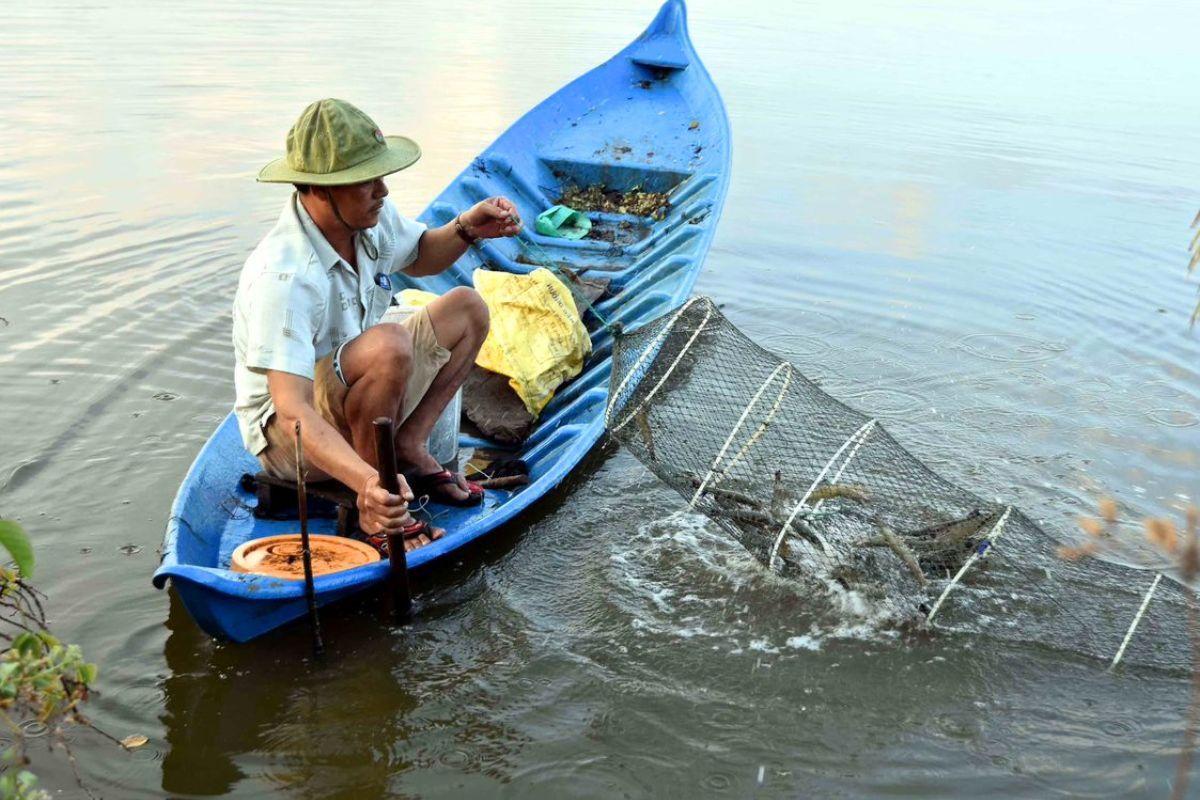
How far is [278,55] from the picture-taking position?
1420 cm

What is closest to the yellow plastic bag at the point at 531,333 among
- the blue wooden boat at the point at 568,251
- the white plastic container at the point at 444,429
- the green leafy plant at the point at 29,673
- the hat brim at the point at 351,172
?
the blue wooden boat at the point at 568,251

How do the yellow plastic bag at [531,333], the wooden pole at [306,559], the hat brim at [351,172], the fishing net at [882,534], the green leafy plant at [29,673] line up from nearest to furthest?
1. the green leafy plant at [29,673]
2. the wooden pole at [306,559]
3. the hat brim at [351,172]
4. the fishing net at [882,534]
5. the yellow plastic bag at [531,333]

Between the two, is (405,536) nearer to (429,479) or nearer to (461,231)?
(429,479)

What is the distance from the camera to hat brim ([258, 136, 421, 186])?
3.55 metres

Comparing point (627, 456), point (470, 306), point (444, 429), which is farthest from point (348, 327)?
point (627, 456)

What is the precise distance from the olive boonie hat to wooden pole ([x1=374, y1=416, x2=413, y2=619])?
80cm

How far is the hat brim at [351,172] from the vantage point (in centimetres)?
355

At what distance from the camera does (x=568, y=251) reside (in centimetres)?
679

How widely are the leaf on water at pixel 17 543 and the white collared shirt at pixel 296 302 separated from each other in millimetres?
1522

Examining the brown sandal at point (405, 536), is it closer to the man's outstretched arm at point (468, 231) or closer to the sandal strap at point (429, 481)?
the sandal strap at point (429, 481)

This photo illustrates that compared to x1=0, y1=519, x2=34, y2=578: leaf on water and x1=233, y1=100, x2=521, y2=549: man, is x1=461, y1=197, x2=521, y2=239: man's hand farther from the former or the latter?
x1=0, y1=519, x2=34, y2=578: leaf on water

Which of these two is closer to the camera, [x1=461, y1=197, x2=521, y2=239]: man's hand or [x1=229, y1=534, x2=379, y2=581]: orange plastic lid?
[x1=229, y1=534, x2=379, y2=581]: orange plastic lid

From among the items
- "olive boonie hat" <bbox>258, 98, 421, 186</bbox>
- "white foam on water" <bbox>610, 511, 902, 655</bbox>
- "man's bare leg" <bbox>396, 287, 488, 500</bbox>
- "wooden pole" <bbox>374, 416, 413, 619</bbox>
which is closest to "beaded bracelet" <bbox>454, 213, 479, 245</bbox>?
"man's bare leg" <bbox>396, 287, 488, 500</bbox>

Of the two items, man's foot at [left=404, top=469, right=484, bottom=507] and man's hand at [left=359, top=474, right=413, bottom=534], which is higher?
man's hand at [left=359, top=474, right=413, bottom=534]
